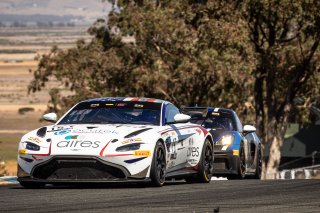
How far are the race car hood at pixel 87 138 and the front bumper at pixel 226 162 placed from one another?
5.25 meters

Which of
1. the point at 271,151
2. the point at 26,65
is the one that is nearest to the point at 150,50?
the point at 271,151

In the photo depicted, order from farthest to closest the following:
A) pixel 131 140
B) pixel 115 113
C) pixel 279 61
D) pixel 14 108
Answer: pixel 14 108
pixel 279 61
pixel 115 113
pixel 131 140

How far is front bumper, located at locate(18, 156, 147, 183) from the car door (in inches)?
47.0

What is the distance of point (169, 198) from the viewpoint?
502 inches

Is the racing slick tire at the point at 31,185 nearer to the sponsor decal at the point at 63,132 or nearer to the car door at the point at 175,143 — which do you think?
the sponsor decal at the point at 63,132

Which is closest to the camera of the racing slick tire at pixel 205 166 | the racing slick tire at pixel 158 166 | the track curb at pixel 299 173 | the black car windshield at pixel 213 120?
the racing slick tire at pixel 158 166

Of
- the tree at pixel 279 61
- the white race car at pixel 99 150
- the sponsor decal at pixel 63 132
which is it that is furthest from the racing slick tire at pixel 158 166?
the tree at pixel 279 61

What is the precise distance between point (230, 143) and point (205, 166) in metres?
3.18

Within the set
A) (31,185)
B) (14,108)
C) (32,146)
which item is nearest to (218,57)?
(31,185)

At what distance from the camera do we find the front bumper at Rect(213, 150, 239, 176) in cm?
1989

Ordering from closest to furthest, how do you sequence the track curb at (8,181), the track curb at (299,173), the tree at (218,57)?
the track curb at (8,181), the tree at (218,57), the track curb at (299,173)

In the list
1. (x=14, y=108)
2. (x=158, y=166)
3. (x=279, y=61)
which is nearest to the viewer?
(x=158, y=166)

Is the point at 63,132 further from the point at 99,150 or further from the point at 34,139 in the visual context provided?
the point at 99,150

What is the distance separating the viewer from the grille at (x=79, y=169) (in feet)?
46.8
